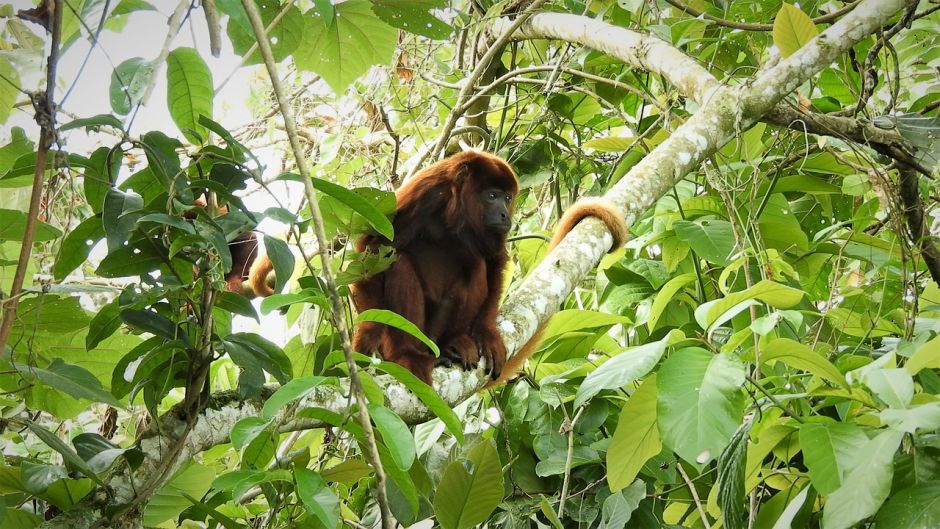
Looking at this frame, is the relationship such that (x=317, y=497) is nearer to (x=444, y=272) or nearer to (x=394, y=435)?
(x=394, y=435)

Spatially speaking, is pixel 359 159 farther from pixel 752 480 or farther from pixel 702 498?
pixel 752 480

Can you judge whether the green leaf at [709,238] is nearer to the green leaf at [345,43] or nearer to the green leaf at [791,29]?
the green leaf at [791,29]

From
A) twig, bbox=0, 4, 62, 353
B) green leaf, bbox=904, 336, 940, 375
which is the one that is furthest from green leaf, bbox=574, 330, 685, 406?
twig, bbox=0, 4, 62, 353

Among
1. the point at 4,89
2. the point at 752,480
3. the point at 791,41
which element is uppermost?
the point at 4,89

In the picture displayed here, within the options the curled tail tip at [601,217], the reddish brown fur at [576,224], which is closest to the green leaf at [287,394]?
the reddish brown fur at [576,224]

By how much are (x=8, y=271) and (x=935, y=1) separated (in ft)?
12.8

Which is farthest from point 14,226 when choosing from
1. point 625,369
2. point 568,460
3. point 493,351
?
point 568,460

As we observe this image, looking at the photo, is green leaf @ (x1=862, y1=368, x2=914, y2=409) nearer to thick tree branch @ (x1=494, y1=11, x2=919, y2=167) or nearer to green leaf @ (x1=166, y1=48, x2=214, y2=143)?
thick tree branch @ (x1=494, y1=11, x2=919, y2=167)

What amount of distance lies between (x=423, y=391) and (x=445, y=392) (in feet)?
3.71

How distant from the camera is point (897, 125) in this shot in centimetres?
330

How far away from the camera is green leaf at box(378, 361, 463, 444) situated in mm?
1594

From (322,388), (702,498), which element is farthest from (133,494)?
(702,498)

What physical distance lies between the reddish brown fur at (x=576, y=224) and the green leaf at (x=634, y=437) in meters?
0.86

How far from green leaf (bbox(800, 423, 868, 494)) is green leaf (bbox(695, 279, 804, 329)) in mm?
339
